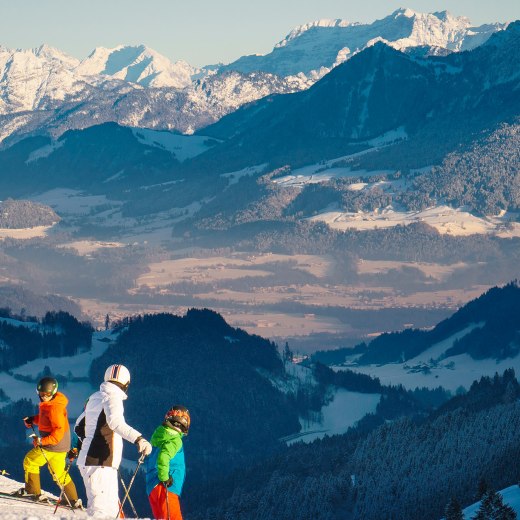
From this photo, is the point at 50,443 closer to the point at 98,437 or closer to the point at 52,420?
the point at 52,420

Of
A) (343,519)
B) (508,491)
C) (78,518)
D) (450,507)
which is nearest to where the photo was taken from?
(78,518)

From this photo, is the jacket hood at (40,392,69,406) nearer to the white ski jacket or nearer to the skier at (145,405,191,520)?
the white ski jacket

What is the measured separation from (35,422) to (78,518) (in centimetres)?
574

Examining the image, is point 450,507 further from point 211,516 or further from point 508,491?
point 211,516

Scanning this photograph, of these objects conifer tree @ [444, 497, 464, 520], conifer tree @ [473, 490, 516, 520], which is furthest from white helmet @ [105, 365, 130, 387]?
conifer tree @ [444, 497, 464, 520]

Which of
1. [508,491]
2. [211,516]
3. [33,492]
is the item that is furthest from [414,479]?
[33,492]

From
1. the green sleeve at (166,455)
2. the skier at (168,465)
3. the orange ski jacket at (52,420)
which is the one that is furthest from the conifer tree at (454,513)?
the orange ski jacket at (52,420)

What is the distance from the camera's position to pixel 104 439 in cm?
6253

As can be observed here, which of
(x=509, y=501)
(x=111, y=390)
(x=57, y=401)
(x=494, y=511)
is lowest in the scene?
(x=509, y=501)

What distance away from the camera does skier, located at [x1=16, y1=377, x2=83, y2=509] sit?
6297 centimetres

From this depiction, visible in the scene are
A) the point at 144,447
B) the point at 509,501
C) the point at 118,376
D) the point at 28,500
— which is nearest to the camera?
the point at 144,447

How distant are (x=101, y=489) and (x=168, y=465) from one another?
2.44 metres

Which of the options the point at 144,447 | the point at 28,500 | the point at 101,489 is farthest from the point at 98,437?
the point at 144,447

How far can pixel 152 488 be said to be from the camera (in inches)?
2477
